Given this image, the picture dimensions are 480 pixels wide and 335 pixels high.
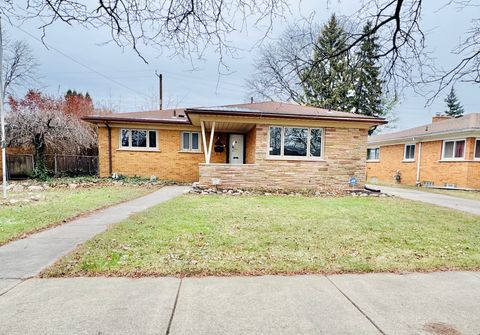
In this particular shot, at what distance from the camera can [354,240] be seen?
15.5ft

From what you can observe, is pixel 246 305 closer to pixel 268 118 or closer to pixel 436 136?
pixel 268 118

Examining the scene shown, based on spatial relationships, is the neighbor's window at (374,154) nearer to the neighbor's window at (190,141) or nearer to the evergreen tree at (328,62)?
the neighbor's window at (190,141)

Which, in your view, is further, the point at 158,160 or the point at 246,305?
the point at 158,160

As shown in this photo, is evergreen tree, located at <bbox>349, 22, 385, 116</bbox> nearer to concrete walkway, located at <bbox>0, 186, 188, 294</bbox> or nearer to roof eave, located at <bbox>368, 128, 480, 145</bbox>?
concrete walkway, located at <bbox>0, 186, 188, 294</bbox>

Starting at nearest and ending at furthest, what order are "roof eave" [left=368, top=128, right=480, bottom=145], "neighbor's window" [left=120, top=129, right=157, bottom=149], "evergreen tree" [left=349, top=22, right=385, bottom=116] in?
"evergreen tree" [left=349, top=22, right=385, bottom=116], "roof eave" [left=368, top=128, right=480, bottom=145], "neighbor's window" [left=120, top=129, right=157, bottom=149]

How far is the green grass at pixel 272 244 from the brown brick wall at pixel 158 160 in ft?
24.7

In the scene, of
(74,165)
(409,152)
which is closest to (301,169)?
(409,152)

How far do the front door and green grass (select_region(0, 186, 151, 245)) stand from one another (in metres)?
6.56

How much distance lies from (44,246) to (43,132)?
41.7 feet

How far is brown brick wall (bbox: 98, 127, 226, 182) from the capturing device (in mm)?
14180

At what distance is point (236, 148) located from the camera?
14906 mm

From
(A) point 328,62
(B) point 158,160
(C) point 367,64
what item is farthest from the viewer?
(B) point 158,160

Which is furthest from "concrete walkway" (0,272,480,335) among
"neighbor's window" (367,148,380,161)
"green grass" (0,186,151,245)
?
"neighbor's window" (367,148,380,161)

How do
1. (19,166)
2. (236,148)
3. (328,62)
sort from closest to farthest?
(328,62) < (19,166) < (236,148)
